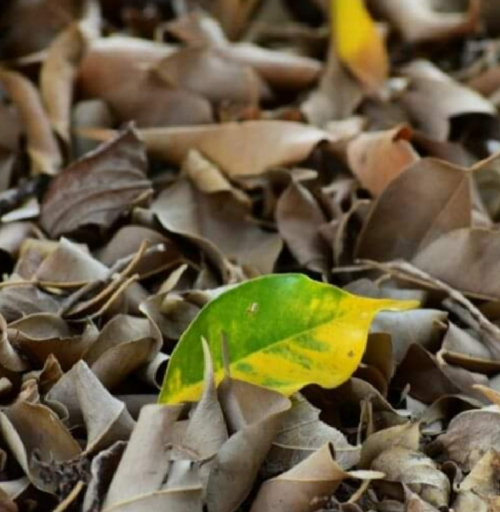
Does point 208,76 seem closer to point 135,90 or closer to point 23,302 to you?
point 135,90

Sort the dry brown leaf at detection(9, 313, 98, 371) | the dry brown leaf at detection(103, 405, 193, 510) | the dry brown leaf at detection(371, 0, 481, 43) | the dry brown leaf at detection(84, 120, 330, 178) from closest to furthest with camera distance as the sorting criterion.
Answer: the dry brown leaf at detection(103, 405, 193, 510)
the dry brown leaf at detection(9, 313, 98, 371)
the dry brown leaf at detection(84, 120, 330, 178)
the dry brown leaf at detection(371, 0, 481, 43)

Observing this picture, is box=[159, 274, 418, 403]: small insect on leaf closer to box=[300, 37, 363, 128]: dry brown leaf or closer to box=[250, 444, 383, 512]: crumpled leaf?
box=[250, 444, 383, 512]: crumpled leaf

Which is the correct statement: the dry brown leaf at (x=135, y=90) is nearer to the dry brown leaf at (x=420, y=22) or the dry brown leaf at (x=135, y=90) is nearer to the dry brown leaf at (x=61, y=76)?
the dry brown leaf at (x=61, y=76)

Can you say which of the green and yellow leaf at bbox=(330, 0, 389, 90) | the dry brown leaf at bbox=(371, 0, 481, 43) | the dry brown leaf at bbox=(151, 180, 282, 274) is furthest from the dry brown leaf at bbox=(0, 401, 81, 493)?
the dry brown leaf at bbox=(371, 0, 481, 43)

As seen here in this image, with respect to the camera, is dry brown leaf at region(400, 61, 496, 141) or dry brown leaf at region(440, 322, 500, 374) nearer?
dry brown leaf at region(440, 322, 500, 374)

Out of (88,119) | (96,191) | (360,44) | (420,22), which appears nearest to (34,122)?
(88,119)

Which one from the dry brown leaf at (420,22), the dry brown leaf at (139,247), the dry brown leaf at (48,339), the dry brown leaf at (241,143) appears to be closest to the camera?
the dry brown leaf at (48,339)

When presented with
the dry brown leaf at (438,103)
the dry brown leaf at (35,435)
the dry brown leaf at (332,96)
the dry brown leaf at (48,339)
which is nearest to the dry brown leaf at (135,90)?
the dry brown leaf at (332,96)
